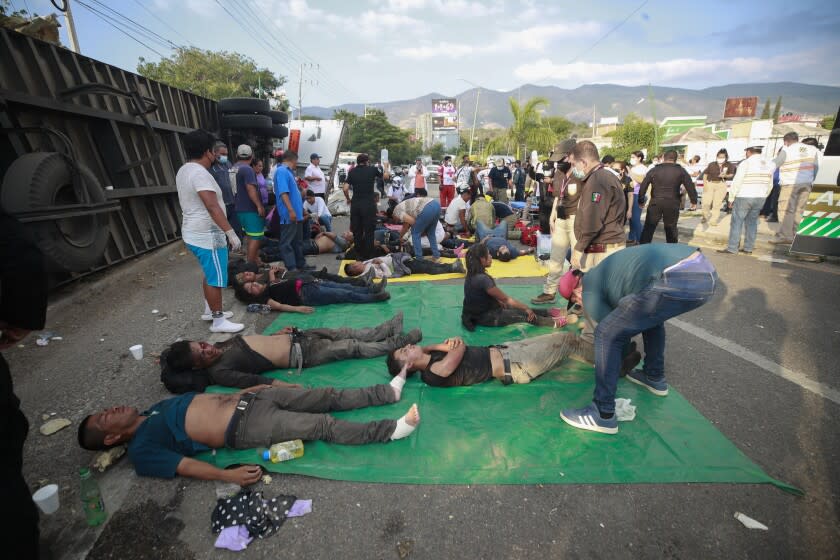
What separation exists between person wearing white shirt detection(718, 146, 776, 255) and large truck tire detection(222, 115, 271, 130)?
10198 millimetres

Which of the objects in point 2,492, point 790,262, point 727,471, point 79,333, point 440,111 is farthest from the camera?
point 440,111

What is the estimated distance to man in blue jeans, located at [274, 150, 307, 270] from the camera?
6.14 m

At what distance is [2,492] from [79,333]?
12.1 feet

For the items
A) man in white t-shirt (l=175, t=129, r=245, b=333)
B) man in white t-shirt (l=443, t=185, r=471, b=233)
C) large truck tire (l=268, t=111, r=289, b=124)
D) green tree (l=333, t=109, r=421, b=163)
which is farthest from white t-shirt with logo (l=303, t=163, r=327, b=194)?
green tree (l=333, t=109, r=421, b=163)

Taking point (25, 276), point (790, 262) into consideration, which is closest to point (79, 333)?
point (25, 276)

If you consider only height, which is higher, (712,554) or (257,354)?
(257,354)

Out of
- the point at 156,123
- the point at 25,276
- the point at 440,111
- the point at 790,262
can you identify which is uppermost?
the point at 440,111

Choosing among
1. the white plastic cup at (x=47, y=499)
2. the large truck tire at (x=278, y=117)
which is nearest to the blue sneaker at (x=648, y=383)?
the white plastic cup at (x=47, y=499)

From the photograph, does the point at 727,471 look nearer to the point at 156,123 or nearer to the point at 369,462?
the point at 369,462

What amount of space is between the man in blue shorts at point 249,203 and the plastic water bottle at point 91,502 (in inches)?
176

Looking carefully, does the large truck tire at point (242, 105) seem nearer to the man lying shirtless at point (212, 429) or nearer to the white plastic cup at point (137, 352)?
the white plastic cup at point (137, 352)

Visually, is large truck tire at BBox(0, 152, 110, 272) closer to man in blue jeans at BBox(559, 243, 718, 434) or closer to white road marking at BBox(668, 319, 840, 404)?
man in blue jeans at BBox(559, 243, 718, 434)

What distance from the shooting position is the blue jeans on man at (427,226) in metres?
7.05

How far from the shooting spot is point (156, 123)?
7.38 metres
